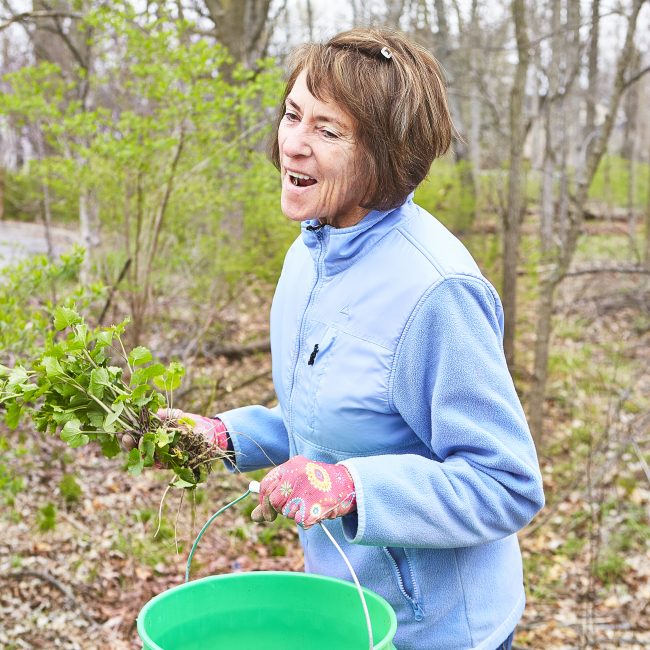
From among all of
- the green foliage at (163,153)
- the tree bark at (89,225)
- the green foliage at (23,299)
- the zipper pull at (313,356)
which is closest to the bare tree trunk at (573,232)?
the green foliage at (163,153)

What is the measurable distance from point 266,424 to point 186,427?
27cm

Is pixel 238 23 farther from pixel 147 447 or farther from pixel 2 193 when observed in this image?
pixel 2 193

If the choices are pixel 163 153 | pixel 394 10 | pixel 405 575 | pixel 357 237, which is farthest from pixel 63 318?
pixel 394 10

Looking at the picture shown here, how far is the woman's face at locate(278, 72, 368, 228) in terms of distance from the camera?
1.63 metres

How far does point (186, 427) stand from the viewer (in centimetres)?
174

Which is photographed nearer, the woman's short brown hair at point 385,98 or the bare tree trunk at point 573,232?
the woman's short brown hair at point 385,98

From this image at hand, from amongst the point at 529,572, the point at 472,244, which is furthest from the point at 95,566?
the point at 472,244

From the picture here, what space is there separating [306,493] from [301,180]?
631 mm

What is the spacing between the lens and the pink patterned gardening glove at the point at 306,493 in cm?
138

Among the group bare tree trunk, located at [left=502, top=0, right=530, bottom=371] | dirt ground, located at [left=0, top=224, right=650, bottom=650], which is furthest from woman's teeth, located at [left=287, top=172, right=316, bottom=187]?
bare tree trunk, located at [left=502, top=0, right=530, bottom=371]

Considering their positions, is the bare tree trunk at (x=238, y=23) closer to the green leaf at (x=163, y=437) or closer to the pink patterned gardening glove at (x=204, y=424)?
the pink patterned gardening glove at (x=204, y=424)

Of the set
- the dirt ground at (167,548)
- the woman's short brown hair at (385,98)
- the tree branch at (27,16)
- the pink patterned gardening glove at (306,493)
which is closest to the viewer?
the pink patterned gardening glove at (306,493)

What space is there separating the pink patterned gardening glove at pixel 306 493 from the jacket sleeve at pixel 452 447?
0.09 ft

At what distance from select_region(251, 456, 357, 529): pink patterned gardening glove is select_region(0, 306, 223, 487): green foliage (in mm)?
270
